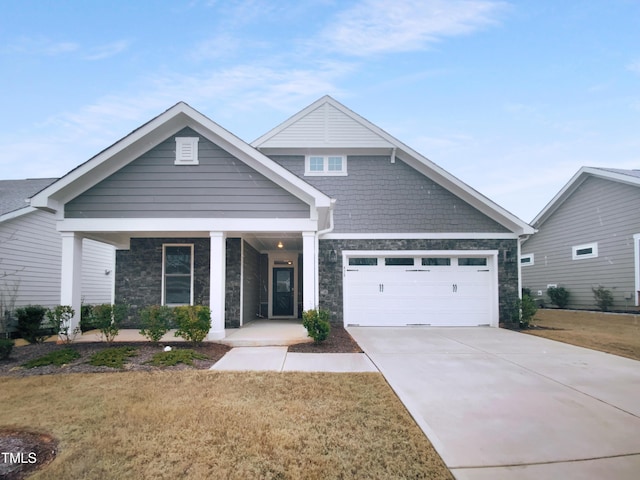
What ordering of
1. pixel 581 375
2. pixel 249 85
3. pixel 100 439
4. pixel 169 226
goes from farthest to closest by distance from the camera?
pixel 249 85, pixel 169 226, pixel 581 375, pixel 100 439

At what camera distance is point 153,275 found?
1121cm

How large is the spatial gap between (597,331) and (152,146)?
1262 centimetres

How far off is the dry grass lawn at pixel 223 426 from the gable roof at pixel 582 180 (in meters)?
13.9

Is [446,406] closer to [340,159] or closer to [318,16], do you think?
[340,159]

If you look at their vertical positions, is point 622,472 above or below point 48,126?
below

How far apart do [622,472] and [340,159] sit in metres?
10.9

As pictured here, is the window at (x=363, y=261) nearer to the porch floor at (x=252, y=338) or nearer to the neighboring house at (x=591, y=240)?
the porch floor at (x=252, y=338)

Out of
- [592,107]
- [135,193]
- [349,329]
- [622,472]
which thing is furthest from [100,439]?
[592,107]

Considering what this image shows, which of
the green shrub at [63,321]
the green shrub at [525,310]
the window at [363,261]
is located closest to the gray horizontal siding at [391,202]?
the window at [363,261]

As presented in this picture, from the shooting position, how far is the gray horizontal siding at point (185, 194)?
8.80 meters

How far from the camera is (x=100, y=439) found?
360 cm

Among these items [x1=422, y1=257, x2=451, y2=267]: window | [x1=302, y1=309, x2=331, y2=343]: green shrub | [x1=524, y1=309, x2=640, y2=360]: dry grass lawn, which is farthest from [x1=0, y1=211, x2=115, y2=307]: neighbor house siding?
[x1=524, y1=309, x2=640, y2=360]: dry grass lawn

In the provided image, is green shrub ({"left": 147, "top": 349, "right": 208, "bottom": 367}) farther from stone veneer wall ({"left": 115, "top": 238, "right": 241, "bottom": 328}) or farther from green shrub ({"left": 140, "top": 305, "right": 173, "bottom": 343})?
stone veneer wall ({"left": 115, "top": 238, "right": 241, "bottom": 328})

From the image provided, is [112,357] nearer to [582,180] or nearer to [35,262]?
[35,262]
